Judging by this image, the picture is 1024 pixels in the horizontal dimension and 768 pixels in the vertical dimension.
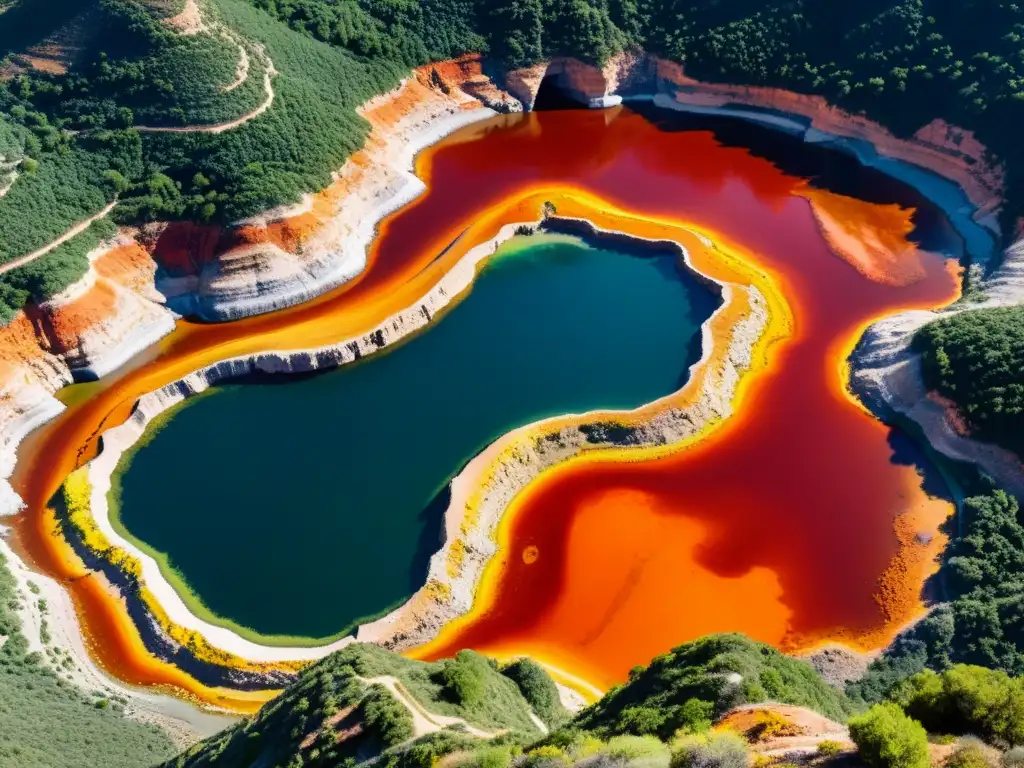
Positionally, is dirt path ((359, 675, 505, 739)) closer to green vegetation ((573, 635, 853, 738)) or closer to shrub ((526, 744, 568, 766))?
shrub ((526, 744, 568, 766))

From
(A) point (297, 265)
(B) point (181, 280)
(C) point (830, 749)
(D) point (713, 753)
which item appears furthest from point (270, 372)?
(C) point (830, 749)

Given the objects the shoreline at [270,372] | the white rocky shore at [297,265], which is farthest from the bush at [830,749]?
the white rocky shore at [297,265]

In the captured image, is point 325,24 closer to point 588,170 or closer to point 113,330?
point 588,170

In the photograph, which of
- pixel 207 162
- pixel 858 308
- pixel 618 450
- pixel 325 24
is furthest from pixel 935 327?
pixel 325 24

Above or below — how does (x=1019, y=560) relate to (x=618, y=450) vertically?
below

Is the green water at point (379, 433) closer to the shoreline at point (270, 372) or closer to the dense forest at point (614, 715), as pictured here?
the shoreline at point (270, 372)

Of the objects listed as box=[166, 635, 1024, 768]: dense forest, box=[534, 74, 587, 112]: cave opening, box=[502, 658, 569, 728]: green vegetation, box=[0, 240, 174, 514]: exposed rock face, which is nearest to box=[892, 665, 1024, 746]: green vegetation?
box=[166, 635, 1024, 768]: dense forest

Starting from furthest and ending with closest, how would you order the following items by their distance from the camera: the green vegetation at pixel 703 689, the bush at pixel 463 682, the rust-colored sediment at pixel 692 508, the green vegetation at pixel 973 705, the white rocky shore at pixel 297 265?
the white rocky shore at pixel 297 265 → the rust-colored sediment at pixel 692 508 → the bush at pixel 463 682 → the green vegetation at pixel 703 689 → the green vegetation at pixel 973 705
